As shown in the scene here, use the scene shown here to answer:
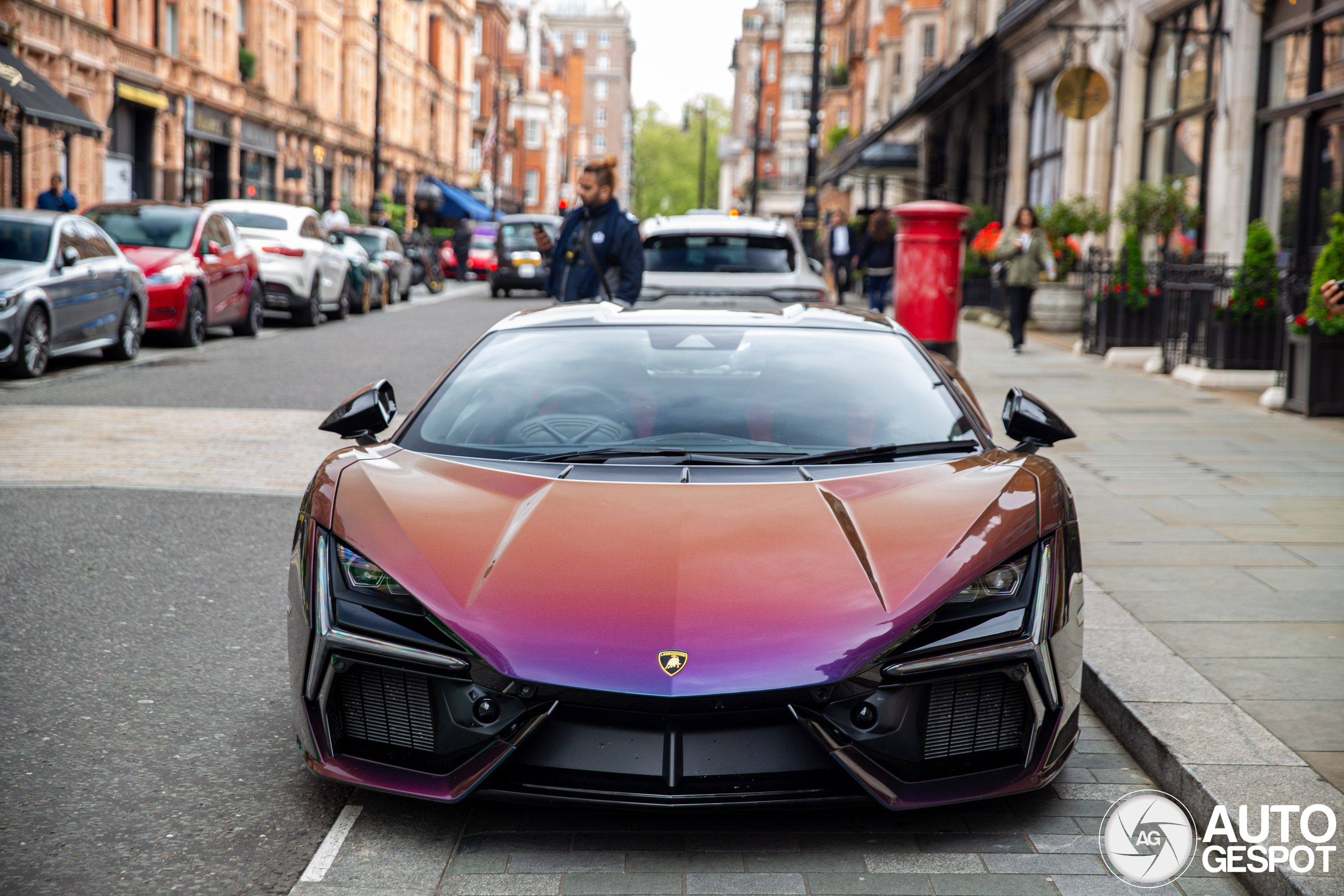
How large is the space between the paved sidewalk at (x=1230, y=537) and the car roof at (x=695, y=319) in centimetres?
153

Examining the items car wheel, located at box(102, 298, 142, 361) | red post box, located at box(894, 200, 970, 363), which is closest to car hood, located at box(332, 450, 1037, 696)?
red post box, located at box(894, 200, 970, 363)

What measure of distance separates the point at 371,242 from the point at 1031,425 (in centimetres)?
2621

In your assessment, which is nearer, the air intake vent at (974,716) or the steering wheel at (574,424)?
the air intake vent at (974,716)

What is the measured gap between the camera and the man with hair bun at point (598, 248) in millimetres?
9867

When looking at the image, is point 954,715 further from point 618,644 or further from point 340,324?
point 340,324

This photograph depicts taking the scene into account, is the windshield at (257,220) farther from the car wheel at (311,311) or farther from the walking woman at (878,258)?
the walking woman at (878,258)

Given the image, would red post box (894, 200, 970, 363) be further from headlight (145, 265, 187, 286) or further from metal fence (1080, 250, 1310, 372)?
headlight (145, 265, 187, 286)

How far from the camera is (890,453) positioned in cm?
406

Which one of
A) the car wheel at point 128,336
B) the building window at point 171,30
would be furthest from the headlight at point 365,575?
the building window at point 171,30

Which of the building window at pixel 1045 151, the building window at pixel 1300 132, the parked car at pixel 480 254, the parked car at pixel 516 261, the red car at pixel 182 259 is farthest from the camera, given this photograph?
the parked car at pixel 480 254

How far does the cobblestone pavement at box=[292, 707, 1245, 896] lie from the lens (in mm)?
3135

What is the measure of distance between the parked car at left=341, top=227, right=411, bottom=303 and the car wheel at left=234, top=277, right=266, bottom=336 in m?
8.20

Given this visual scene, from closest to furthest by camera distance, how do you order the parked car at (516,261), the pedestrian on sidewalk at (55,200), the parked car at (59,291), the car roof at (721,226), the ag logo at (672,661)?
the ag logo at (672,661)
the car roof at (721,226)
the parked car at (59,291)
the pedestrian on sidewalk at (55,200)
the parked car at (516,261)

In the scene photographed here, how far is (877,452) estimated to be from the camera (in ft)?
13.3
